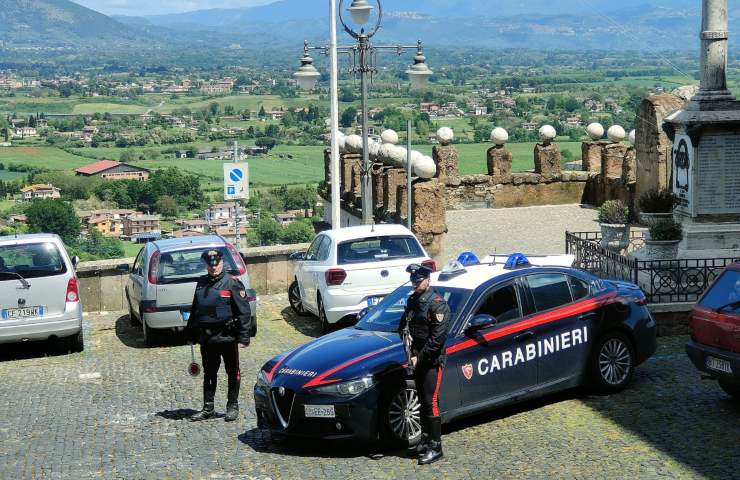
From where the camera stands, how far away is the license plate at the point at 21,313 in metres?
15.4

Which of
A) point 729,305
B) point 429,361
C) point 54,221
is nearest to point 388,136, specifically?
point 54,221

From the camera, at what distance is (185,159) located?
85562 millimetres

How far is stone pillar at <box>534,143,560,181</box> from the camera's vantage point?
28234 millimetres

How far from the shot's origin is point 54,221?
131ft

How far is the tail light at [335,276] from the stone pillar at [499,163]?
1286 centimetres

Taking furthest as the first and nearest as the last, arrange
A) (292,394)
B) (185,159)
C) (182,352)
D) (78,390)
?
(185,159) < (182,352) < (78,390) < (292,394)

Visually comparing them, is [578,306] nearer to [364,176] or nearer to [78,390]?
[78,390]

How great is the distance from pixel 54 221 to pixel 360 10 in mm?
22494

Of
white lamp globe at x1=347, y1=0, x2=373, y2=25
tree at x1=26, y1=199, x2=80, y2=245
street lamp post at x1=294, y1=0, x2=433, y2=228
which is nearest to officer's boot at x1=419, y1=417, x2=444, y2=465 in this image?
street lamp post at x1=294, y1=0, x2=433, y2=228

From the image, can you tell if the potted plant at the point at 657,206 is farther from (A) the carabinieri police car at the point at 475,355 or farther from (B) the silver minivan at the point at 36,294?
(B) the silver minivan at the point at 36,294

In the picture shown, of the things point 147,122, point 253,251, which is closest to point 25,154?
point 147,122

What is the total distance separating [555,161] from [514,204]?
1353 mm

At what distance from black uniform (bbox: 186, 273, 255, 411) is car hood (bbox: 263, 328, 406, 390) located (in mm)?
507

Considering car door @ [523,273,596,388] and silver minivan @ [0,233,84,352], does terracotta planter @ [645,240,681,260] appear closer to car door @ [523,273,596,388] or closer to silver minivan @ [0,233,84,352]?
car door @ [523,273,596,388]
